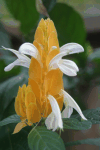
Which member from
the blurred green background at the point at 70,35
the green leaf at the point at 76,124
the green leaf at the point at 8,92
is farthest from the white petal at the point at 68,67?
the blurred green background at the point at 70,35

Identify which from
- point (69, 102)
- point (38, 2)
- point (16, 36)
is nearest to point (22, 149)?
point (69, 102)

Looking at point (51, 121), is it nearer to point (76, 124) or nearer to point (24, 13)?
→ point (76, 124)

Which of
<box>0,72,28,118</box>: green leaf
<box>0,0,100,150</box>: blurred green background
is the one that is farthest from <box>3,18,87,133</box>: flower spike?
<box>0,0,100,150</box>: blurred green background

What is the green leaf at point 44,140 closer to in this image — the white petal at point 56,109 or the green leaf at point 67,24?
the white petal at point 56,109

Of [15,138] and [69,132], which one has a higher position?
[15,138]

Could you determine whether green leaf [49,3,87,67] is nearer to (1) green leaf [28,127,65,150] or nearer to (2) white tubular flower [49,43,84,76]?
(2) white tubular flower [49,43,84,76]

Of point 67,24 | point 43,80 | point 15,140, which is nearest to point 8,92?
point 15,140

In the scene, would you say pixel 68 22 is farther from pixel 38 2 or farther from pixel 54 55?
pixel 54 55
